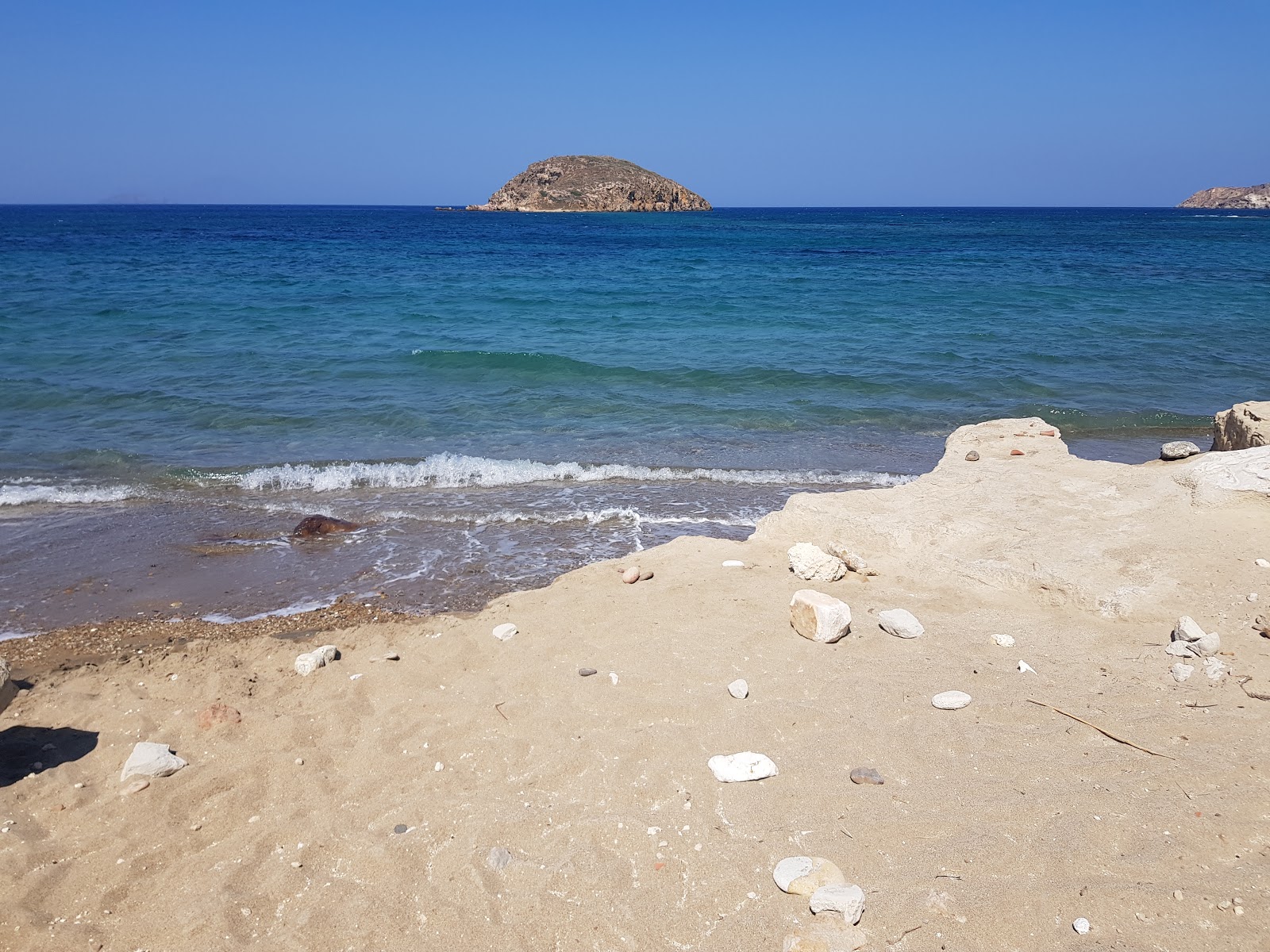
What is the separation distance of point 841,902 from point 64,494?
8812mm

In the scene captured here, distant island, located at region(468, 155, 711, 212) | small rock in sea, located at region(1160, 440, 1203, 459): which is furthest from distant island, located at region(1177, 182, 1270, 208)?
small rock in sea, located at region(1160, 440, 1203, 459)

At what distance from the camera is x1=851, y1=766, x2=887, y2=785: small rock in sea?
3.47m

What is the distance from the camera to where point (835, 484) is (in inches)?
349

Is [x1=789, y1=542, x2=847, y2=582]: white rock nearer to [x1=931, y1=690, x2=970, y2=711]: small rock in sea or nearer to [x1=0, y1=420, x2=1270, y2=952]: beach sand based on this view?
[x1=0, y1=420, x2=1270, y2=952]: beach sand

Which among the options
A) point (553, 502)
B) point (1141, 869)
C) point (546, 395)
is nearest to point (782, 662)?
point (1141, 869)

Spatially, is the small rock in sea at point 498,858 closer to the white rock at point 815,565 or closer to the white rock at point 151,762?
the white rock at point 151,762

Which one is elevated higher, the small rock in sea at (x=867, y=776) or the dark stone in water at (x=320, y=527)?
the small rock in sea at (x=867, y=776)

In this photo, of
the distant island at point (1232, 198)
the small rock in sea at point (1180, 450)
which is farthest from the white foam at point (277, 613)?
the distant island at point (1232, 198)

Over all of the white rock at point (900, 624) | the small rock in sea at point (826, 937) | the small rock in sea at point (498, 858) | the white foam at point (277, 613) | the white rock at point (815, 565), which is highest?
the white rock at point (815, 565)

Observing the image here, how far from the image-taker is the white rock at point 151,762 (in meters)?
3.69

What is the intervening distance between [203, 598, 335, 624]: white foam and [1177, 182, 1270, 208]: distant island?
17854cm

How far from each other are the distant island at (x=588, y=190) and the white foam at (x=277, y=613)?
111 metres

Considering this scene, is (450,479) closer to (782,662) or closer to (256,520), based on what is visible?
(256,520)

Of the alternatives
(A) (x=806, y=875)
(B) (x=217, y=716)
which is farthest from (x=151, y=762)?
(A) (x=806, y=875)
